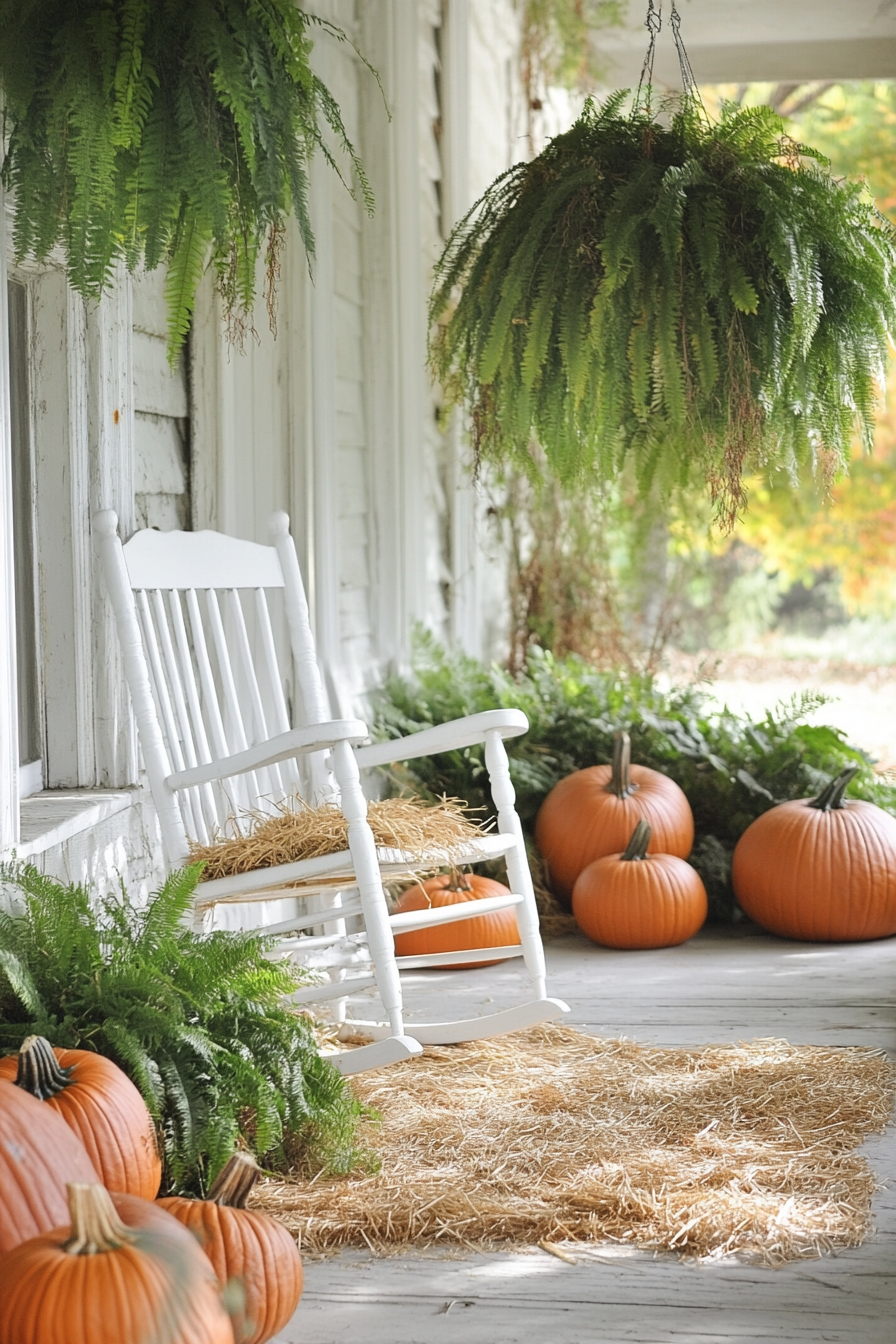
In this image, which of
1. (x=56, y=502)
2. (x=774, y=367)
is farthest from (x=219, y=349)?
(x=774, y=367)

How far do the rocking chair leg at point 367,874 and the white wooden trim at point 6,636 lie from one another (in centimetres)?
45

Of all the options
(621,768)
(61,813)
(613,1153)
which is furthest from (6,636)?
(621,768)

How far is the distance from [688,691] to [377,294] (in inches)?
50.2

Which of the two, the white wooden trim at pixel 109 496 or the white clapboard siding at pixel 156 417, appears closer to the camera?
the white wooden trim at pixel 109 496

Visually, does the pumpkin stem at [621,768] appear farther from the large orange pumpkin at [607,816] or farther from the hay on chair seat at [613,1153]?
the hay on chair seat at [613,1153]

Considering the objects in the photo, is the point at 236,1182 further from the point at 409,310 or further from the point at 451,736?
the point at 409,310

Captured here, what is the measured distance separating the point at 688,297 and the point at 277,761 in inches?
38.4

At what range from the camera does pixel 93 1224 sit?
1.16 meters

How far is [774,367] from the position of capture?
7.20 feet

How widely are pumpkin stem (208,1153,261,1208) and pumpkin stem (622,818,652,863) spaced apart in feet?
5.49

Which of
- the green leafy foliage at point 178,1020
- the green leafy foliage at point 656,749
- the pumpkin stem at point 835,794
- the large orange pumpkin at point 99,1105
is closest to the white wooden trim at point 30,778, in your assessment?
the green leafy foliage at point 178,1020

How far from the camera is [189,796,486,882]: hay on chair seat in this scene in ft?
6.75

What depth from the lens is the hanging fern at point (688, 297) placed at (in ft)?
7.13

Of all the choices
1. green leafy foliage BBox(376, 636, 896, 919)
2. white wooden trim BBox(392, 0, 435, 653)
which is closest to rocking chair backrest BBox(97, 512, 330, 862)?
green leafy foliage BBox(376, 636, 896, 919)
